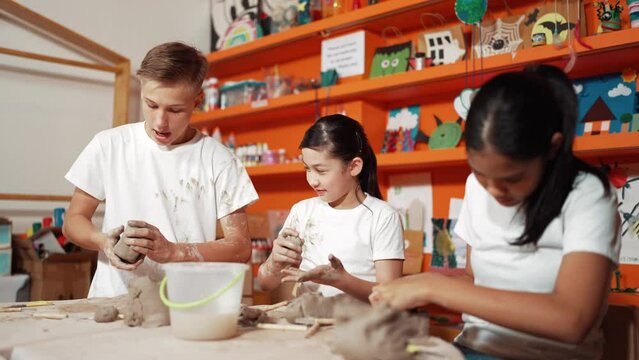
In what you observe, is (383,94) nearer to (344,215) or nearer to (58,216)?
(344,215)

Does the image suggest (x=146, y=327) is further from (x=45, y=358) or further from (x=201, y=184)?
(x=201, y=184)

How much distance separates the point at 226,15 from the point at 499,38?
2.14 meters

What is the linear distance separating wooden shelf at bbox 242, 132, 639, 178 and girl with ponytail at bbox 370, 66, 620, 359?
39.9 inches

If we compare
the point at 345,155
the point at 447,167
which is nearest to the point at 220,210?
the point at 345,155

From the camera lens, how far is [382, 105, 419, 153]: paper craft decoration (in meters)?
2.81

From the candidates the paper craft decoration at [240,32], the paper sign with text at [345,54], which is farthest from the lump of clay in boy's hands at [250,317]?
the paper craft decoration at [240,32]

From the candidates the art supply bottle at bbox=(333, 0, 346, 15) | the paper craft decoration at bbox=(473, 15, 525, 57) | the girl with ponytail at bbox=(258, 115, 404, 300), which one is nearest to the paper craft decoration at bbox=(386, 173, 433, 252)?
the paper craft decoration at bbox=(473, 15, 525, 57)

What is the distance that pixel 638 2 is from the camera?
207 cm

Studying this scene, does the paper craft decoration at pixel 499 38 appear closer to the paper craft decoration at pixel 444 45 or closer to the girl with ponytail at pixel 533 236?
the paper craft decoration at pixel 444 45

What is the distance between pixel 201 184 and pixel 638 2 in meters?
1.69

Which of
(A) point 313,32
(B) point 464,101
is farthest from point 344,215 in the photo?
(A) point 313,32

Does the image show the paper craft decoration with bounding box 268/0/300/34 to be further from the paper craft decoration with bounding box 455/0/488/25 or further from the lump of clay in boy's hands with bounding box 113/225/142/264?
the lump of clay in boy's hands with bounding box 113/225/142/264

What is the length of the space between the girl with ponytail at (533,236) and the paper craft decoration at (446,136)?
1.44 m

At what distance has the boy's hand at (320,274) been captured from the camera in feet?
3.88
